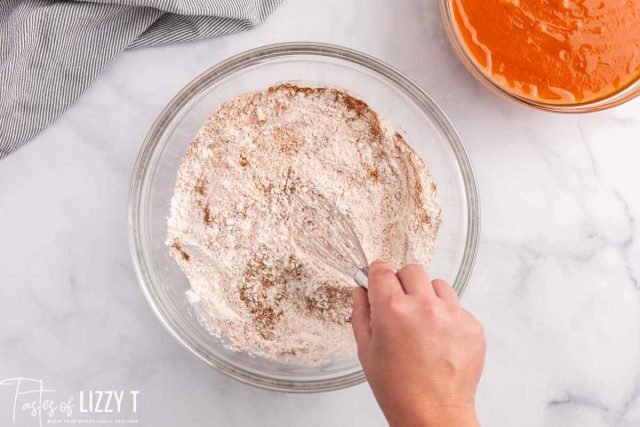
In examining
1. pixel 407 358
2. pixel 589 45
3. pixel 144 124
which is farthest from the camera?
pixel 144 124

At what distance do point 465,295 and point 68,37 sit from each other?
101 centimetres

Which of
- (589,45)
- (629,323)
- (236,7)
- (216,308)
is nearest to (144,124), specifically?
(236,7)

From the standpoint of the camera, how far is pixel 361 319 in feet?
2.93

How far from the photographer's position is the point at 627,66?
1.09m

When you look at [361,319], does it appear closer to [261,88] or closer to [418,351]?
[418,351]

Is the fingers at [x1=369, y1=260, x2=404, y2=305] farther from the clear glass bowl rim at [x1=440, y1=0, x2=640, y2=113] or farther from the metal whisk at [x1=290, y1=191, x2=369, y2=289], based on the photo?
the clear glass bowl rim at [x1=440, y1=0, x2=640, y2=113]

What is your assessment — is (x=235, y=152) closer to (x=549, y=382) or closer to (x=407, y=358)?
(x=407, y=358)

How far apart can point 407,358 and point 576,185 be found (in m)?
0.65

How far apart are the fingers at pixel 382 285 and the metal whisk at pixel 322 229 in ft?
0.67

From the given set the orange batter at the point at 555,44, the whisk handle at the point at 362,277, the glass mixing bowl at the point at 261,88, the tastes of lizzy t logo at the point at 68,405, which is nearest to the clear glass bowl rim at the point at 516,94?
the orange batter at the point at 555,44

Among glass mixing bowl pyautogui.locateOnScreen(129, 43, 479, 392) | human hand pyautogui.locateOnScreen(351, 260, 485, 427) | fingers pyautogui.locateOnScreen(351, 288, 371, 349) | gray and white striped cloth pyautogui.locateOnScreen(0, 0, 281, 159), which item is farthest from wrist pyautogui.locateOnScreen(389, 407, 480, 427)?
gray and white striped cloth pyautogui.locateOnScreen(0, 0, 281, 159)

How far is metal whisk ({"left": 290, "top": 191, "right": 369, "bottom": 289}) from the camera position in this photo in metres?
1.07

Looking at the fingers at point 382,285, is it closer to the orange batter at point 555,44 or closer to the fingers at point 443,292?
the fingers at point 443,292

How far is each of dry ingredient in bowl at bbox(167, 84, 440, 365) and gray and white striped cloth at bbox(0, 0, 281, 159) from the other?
0.63 ft
